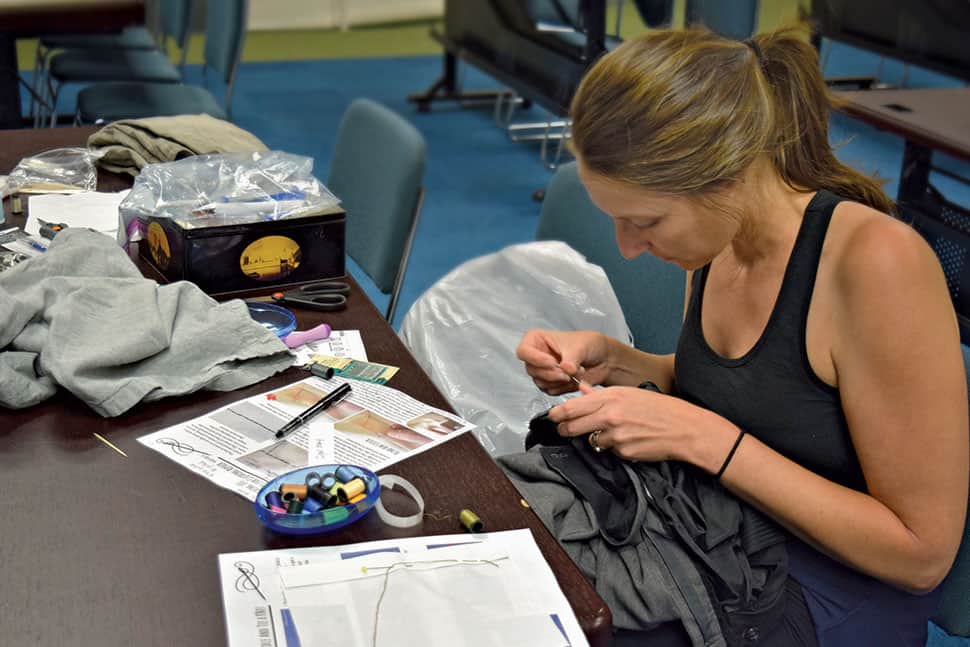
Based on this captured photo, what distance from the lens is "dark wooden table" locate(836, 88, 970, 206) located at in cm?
287

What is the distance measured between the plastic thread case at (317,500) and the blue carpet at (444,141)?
1.79 m

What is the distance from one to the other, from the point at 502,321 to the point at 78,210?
31.3 inches

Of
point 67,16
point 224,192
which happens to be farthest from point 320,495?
point 67,16

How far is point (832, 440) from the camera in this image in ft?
4.21

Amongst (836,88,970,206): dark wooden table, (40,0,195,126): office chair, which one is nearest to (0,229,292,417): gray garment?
(836,88,970,206): dark wooden table

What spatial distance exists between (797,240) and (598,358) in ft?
1.31

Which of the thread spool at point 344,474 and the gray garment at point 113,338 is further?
the gray garment at point 113,338


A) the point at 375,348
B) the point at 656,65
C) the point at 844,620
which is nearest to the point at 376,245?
the point at 375,348

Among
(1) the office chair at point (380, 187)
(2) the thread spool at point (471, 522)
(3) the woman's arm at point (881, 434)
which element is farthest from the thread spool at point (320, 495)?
(1) the office chair at point (380, 187)

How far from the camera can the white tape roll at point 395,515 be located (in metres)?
1.12

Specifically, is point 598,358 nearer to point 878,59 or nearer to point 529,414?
point 529,414

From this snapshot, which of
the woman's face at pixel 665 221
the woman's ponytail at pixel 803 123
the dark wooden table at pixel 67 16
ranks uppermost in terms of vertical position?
the woman's ponytail at pixel 803 123

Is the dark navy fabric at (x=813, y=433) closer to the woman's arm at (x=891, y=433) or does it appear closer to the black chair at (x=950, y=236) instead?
the woman's arm at (x=891, y=433)

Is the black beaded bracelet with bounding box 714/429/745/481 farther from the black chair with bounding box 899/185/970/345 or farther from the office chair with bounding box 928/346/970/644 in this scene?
the black chair with bounding box 899/185/970/345
